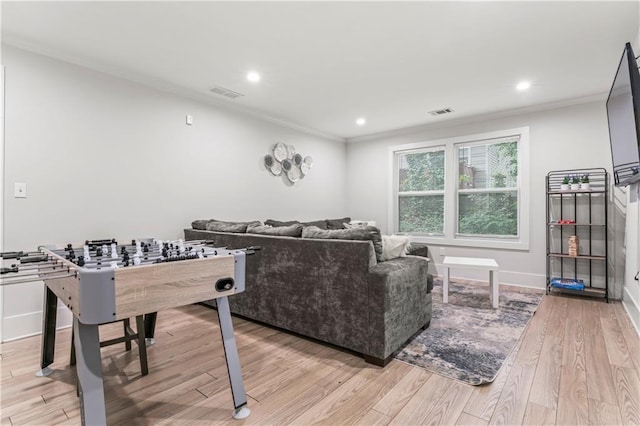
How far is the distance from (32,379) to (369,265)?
217cm

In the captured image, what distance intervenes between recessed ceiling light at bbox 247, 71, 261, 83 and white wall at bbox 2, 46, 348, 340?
0.89m

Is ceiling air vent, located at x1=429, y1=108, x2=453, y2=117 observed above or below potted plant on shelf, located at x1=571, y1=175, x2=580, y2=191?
above

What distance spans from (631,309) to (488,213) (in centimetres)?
198

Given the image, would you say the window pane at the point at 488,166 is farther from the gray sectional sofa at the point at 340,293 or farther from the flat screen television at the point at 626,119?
the gray sectional sofa at the point at 340,293

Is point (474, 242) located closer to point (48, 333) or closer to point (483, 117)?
point (483, 117)

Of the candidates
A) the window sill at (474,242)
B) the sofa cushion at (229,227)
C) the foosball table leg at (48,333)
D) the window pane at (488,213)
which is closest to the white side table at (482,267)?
the window sill at (474,242)

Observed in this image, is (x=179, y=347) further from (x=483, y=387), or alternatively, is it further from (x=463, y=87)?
(x=463, y=87)

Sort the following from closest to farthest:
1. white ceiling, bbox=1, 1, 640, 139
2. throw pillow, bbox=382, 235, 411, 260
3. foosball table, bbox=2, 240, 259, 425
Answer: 1. foosball table, bbox=2, 240, 259, 425
2. white ceiling, bbox=1, 1, 640, 139
3. throw pillow, bbox=382, 235, 411, 260

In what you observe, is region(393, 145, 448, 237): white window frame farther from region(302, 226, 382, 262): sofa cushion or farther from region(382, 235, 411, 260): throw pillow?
region(302, 226, 382, 262): sofa cushion

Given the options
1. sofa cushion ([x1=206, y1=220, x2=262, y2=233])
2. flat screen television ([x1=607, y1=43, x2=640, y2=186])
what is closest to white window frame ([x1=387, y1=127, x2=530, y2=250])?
flat screen television ([x1=607, y1=43, x2=640, y2=186])

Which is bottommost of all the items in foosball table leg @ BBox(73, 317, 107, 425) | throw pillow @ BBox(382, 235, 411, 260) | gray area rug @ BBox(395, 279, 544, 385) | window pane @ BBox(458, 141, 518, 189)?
gray area rug @ BBox(395, 279, 544, 385)

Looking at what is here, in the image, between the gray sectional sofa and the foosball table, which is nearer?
the foosball table

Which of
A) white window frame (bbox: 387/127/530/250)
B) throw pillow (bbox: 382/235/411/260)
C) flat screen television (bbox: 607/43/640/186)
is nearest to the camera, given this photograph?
flat screen television (bbox: 607/43/640/186)

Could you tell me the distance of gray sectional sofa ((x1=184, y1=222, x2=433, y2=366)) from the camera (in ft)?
6.91
